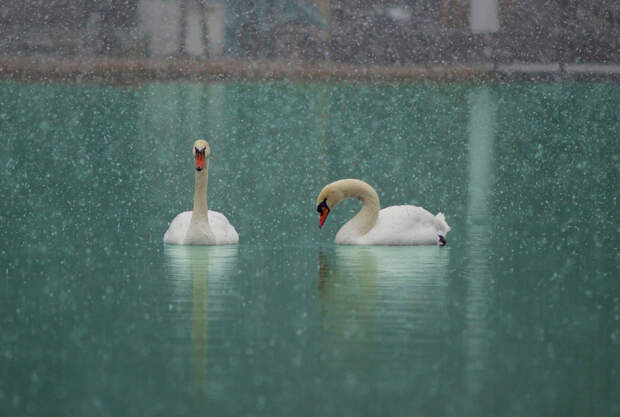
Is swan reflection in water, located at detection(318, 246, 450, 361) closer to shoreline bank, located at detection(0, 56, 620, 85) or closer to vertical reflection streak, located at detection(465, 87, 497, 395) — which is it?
vertical reflection streak, located at detection(465, 87, 497, 395)

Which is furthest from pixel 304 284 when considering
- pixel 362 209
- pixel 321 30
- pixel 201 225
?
pixel 321 30

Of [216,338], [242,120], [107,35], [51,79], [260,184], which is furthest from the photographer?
[107,35]

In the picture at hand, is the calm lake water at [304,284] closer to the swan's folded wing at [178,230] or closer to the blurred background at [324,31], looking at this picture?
the swan's folded wing at [178,230]

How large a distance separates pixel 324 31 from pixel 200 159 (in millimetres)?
39050

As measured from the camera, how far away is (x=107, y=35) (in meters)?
49.7

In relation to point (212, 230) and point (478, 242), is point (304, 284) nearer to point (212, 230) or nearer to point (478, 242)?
point (212, 230)

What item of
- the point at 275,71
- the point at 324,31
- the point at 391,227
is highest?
the point at 324,31

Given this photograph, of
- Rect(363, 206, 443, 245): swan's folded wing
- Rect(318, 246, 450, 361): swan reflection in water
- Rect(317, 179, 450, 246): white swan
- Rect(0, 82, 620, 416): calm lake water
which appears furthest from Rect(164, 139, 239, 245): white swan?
Rect(363, 206, 443, 245): swan's folded wing

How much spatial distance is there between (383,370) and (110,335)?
1.55m

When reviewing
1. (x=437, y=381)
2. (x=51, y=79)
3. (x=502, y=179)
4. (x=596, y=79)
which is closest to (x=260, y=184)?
(x=502, y=179)

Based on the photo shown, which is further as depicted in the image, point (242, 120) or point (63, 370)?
point (242, 120)

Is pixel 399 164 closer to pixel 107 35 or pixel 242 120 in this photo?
pixel 242 120

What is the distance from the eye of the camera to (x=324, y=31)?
50.2 m

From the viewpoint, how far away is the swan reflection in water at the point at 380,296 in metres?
7.12
